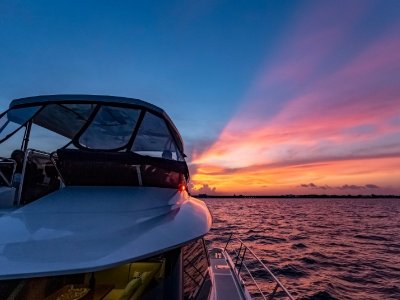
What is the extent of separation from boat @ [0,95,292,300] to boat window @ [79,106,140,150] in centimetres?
1

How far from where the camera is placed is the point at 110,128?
427 cm

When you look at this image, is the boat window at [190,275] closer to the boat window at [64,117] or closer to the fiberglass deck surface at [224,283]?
the fiberglass deck surface at [224,283]

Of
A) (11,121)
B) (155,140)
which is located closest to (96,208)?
(155,140)

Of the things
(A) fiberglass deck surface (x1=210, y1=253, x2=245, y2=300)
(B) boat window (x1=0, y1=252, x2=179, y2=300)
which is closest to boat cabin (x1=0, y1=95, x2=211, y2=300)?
(B) boat window (x1=0, y1=252, x2=179, y2=300)

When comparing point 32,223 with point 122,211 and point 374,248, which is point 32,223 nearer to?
point 122,211

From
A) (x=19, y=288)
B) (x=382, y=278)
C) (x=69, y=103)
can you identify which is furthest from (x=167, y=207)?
(x=382, y=278)

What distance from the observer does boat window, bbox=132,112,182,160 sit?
4312 millimetres

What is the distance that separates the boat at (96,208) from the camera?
205cm

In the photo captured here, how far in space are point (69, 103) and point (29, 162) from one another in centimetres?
102

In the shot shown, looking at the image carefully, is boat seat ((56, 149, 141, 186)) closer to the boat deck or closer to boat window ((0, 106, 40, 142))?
boat window ((0, 106, 40, 142))

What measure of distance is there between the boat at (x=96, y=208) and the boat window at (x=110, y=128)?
0.01m

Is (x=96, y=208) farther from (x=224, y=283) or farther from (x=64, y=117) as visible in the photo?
(x=224, y=283)

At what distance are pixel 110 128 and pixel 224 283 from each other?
4.17 metres

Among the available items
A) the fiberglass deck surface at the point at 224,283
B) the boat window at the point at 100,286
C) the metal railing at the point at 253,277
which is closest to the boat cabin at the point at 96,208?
the boat window at the point at 100,286
